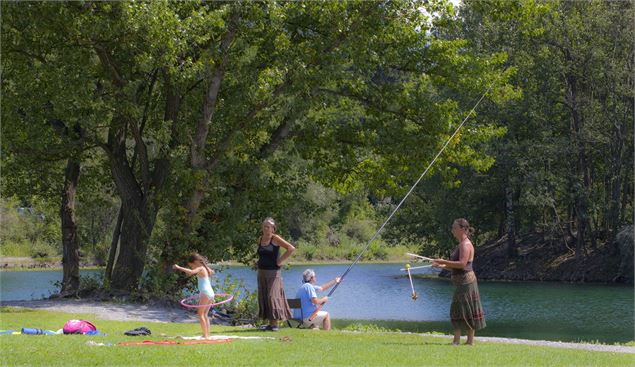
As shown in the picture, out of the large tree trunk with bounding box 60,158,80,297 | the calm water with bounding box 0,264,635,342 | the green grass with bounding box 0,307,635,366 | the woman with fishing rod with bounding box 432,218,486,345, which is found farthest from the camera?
the calm water with bounding box 0,264,635,342

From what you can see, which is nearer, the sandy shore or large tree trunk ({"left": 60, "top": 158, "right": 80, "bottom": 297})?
the sandy shore

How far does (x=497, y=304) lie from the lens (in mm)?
34406

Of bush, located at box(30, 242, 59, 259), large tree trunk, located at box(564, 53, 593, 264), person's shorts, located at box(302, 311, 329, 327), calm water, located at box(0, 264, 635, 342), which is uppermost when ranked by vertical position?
large tree trunk, located at box(564, 53, 593, 264)

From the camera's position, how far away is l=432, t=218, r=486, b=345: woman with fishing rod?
41.3 feet

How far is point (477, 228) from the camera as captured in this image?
5234cm

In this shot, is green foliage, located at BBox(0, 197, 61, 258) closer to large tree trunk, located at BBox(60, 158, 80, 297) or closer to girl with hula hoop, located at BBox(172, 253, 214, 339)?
large tree trunk, located at BBox(60, 158, 80, 297)

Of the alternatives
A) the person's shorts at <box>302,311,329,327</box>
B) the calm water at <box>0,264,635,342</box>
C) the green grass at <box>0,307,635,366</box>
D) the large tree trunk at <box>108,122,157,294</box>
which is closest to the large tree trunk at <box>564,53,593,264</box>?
the calm water at <box>0,264,635,342</box>

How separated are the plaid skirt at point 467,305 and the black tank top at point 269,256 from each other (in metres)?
2.93

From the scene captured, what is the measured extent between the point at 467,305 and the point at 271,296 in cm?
323

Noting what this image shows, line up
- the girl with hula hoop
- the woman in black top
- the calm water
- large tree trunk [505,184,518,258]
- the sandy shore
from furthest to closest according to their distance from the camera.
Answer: large tree trunk [505,184,518,258], the calm water, the sandy shore, the woman in black top, the girl with hula hoop

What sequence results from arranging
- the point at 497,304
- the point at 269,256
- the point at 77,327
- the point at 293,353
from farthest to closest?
the point at 497,304 → the point at 77,327 → the point at 269,256 → the point at 293,353

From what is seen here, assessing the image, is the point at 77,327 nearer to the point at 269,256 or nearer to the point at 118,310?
the point at 269,256

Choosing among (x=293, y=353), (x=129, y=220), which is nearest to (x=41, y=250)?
(x=129, y=220)

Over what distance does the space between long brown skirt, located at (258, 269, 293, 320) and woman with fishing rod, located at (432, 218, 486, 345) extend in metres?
2.81
